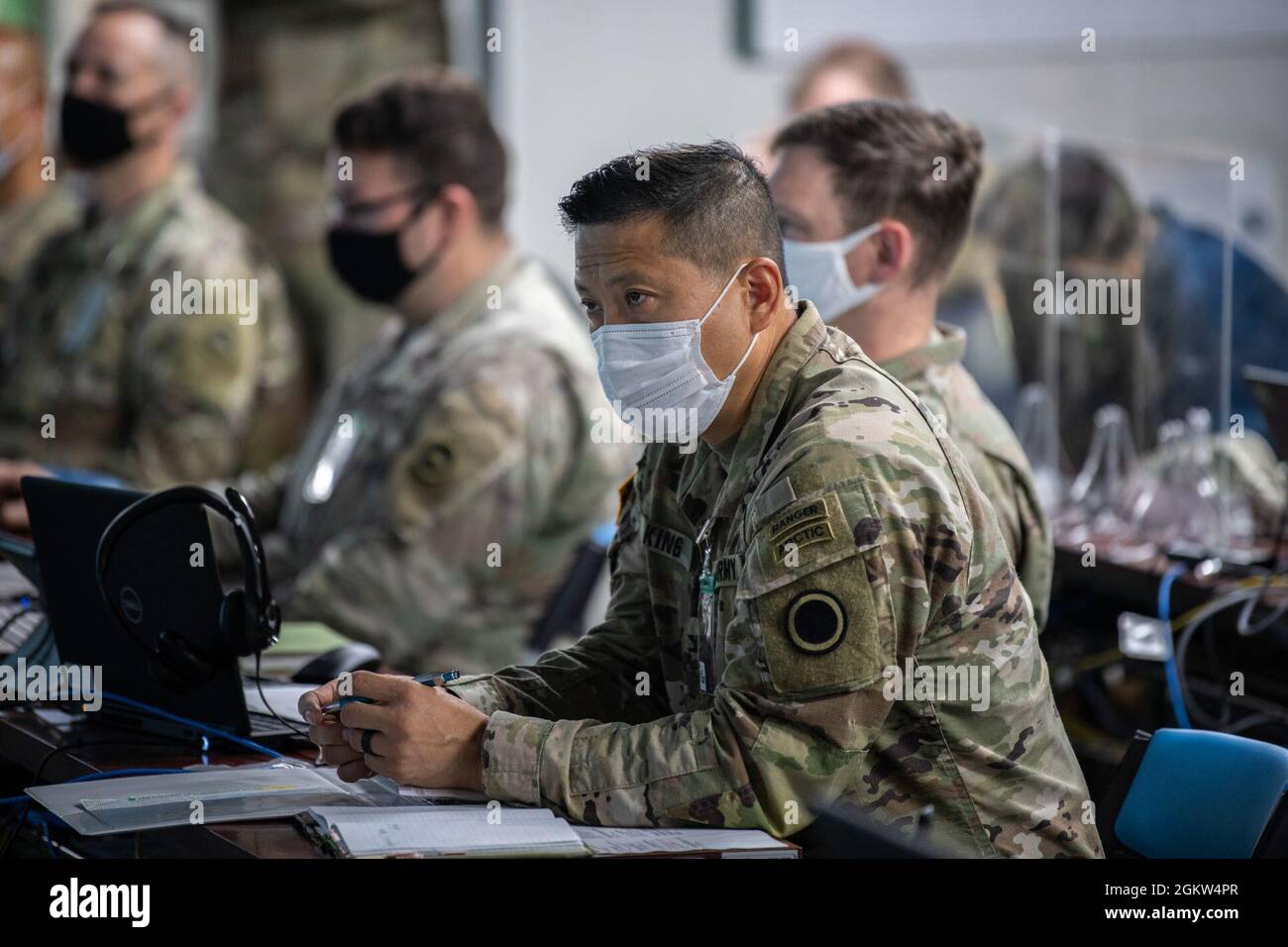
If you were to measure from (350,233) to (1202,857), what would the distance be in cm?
249

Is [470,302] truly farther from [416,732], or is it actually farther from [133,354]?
[416,732]

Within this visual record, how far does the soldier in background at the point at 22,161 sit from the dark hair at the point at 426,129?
3.07 meters

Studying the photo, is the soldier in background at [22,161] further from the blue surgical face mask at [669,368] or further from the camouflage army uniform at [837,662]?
the camouflage army uniform at [837,662]

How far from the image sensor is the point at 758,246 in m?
1.70

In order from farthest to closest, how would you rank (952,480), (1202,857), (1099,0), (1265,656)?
(1099,0)
(1265,656)
(1202,857)
(952,480)

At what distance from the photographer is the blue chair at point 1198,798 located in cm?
161

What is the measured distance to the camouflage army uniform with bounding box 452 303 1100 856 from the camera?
146 cm

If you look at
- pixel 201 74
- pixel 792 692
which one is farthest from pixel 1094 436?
pixel 201 74

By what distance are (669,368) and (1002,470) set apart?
747 mm

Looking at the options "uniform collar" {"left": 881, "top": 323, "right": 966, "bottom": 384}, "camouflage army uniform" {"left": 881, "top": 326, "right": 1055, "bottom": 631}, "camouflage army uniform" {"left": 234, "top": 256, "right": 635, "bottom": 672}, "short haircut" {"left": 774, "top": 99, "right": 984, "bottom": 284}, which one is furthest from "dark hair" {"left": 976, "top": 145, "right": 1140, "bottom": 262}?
"camouflage army uniform" {"left": 881, "top": 326, "right": 1055, "bottom": 631}

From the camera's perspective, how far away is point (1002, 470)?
221 centimetres

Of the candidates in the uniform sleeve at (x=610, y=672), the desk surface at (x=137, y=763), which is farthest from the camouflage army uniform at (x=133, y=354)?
the uniform sleeve at (x=610, y=672)

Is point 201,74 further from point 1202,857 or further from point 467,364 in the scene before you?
point 1202,857
